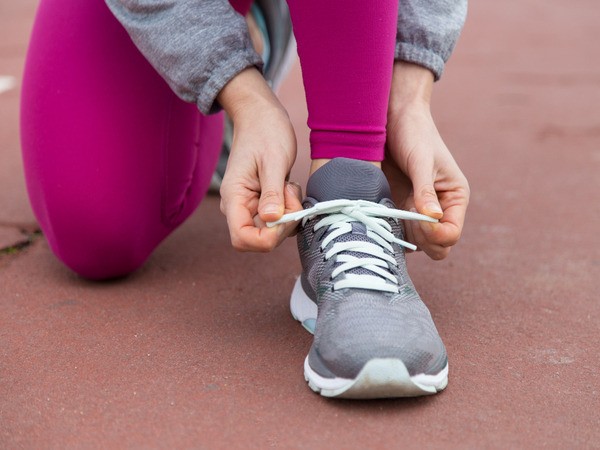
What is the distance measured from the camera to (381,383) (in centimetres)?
92

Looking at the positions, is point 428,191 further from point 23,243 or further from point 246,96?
point 23,243

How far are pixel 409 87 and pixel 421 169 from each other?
167 mm

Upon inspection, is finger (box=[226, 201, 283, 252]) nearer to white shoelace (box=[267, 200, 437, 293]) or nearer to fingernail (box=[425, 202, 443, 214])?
white shoelace (box=[267, 200, 437, 293])

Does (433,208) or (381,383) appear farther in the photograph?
(433,208)

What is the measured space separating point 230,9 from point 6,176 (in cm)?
103

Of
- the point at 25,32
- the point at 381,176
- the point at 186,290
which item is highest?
the point at 381,176

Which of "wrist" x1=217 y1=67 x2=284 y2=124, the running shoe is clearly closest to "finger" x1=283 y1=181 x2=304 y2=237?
"wrist" x1=217 y1=67 x2=284 y2=124

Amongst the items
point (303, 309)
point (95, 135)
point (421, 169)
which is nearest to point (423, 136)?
point (421, 169)

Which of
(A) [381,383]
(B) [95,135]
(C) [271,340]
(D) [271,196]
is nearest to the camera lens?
(A) [381,383]

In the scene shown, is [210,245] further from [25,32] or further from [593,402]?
[25,32]

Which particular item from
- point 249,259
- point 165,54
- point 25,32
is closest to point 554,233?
point 249,259

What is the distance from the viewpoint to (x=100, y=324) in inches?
46.7

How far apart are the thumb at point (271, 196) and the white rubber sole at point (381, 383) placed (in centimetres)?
20

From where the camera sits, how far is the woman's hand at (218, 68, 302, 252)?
3.30 ft
